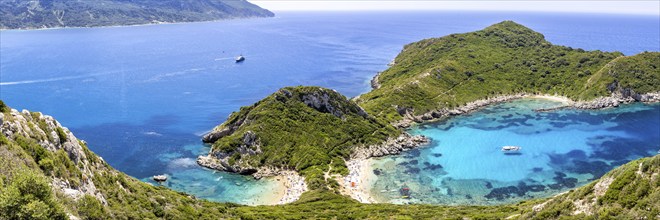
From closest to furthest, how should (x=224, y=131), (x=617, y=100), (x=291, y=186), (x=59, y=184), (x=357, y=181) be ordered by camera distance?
(x=59, y=184) → (x=291, y=186) → (x=357, y=181) → (x=224, y=131) → (x=617, y=100)

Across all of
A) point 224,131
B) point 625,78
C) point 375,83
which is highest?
point 375,83

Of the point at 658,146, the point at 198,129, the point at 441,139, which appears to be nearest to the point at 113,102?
the point at 198,129

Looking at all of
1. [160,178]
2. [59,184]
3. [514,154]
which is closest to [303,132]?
[160,178]

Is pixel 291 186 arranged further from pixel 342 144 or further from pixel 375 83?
pixel 375 83

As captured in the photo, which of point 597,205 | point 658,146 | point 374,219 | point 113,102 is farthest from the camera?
point 113,102

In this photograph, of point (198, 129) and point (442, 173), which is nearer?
point (442, 173)

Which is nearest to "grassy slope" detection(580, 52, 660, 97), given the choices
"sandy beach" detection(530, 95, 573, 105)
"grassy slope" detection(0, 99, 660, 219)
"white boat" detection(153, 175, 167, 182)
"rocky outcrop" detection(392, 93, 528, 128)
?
"sandy beach" detection(530, 95, 573, 105)

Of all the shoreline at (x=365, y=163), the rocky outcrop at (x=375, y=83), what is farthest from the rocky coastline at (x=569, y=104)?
the rocky outcrop at (x=375, y=83)

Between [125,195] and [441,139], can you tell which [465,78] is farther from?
[125,195]
